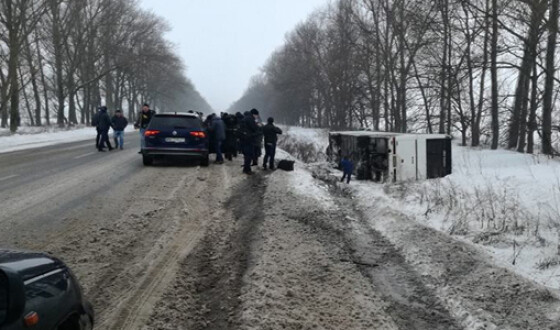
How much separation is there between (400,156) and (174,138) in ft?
23.0

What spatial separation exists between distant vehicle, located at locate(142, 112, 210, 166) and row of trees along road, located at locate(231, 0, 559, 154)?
1338 centimetres

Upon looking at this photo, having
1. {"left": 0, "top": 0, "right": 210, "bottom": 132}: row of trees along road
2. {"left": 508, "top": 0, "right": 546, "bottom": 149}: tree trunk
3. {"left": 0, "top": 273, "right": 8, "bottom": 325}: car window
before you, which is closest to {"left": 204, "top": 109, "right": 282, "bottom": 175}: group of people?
{"left": 0, "top": 273, "right": 8, "bottom": 325}: car window

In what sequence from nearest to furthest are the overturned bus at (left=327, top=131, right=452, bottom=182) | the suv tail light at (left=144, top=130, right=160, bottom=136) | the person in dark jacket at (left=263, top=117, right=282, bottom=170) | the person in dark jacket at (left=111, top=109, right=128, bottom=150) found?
the person in dark jacket at (left=263, top=117, right=282, bottom=170) → the suv tail light at (left=144, top=130, right=160, bottom=136) → the overturned bus at (left=327, top=131, right=452, bottom=182) → the person in dark jacket at (left=111, top=109, right=128, bottom=150)

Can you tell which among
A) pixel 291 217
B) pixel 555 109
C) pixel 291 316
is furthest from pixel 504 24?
pixel 291 316

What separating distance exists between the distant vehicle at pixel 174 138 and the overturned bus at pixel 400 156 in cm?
540

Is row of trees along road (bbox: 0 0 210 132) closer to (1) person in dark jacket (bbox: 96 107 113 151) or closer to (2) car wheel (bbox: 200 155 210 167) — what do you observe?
(1) person in dark jacket (bbox: 96 107 113 151)

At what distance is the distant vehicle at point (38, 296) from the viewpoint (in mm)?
2209

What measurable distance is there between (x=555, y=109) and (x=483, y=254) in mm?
22181

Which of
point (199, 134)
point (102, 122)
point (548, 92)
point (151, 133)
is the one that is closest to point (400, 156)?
point (199, 134)

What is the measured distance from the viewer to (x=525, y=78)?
25.6m

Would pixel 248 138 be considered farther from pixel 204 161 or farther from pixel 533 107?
pixel 533 107

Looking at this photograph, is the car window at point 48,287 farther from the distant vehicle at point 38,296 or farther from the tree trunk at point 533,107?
the tree trunk at point 533,107

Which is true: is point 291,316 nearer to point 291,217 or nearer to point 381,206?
point 291,217

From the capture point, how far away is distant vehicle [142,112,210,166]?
1434cm
